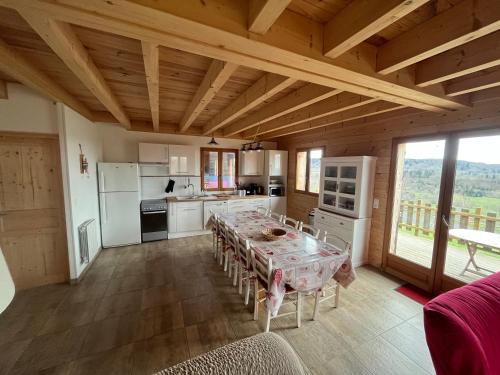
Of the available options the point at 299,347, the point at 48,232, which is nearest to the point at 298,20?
the point at 299,347

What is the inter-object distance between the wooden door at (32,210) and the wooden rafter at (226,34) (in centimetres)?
237

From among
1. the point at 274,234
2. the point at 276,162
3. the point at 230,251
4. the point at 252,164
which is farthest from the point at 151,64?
the point at 276,162

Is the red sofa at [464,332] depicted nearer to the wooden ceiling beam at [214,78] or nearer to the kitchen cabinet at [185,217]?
the wooden ceiling beam at [214,78]

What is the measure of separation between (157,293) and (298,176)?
12.8 feet

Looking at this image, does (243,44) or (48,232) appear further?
(48,232)

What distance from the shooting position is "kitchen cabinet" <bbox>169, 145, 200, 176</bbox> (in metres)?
4.55

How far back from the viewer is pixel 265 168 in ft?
Result: 18.0

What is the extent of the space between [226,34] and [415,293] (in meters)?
3.58

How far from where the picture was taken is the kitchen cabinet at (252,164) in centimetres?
534

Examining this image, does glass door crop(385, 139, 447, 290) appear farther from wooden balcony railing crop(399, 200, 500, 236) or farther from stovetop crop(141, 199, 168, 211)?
stovetop crop(141, 199, 168, 211)

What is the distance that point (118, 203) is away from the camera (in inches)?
155

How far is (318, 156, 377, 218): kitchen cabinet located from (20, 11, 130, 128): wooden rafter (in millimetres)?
3417

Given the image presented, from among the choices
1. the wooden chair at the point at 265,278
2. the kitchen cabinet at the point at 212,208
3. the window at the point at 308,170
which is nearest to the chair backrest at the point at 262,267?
the wooden chair at the point at 265,278

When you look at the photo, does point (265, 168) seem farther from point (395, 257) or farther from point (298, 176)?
point (395, 257)
